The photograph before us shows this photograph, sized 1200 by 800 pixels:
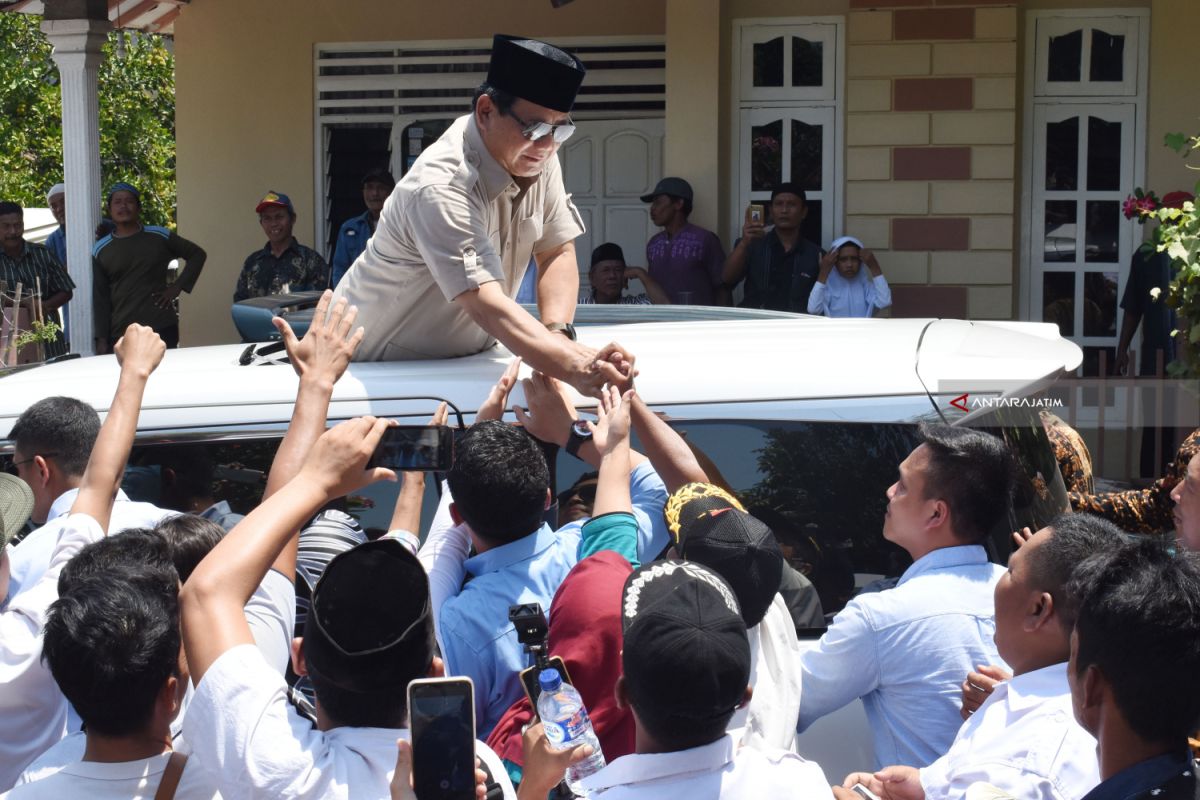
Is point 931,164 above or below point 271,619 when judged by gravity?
above

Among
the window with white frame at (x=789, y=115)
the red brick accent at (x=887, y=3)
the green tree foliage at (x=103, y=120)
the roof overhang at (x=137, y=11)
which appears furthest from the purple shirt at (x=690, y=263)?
the green tree foliage at (x=103, y=120)

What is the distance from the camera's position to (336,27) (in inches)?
433

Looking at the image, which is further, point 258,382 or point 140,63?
point 140,63

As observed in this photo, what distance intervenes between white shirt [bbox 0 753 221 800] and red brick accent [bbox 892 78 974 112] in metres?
8.30

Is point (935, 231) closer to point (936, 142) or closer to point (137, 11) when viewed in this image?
point (936, 142)

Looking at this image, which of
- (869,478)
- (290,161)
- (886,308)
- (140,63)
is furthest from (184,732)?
(140,63)

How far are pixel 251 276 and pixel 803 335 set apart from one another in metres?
6.53

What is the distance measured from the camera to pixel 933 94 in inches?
376

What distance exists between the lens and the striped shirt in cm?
983

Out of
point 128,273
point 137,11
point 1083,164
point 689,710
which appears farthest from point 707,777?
point 137,11

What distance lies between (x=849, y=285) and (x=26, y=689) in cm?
732

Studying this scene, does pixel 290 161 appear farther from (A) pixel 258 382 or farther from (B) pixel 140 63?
(B) pixel 140 63

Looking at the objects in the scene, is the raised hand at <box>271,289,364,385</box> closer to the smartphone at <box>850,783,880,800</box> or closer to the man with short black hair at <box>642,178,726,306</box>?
the smartphone at <box>850,783,880,800</box>

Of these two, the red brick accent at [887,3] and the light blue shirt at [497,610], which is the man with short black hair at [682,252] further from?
the light blue shirt at [497,610]
